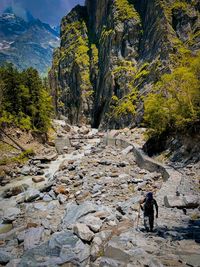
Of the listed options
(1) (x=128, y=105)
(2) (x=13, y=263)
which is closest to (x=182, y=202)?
(2) (x=13, y=263)

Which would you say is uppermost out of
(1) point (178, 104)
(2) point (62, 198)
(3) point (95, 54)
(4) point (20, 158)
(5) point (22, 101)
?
(3) point (95, 54)

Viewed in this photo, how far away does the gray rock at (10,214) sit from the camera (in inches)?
661

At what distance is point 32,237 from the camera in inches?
520

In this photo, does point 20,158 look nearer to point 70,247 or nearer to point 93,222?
point 93,222

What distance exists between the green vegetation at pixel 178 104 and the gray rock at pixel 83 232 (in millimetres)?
14690

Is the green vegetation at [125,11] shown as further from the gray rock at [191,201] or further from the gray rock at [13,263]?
the gray rock at [13,263]

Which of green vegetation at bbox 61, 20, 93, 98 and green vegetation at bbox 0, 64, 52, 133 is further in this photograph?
green vegetation at bbox 61, 20, 93, 98

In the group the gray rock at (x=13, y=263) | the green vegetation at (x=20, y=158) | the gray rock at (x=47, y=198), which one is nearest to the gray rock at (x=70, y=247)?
the gray rock at (x=13, y=263)

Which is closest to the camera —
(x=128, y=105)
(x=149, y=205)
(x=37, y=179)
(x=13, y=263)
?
(x=13, y=263)

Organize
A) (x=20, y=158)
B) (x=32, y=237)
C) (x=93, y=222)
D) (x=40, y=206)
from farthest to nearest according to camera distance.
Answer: (x=20, y=158) < (x=40, y=206) < (x=32, y=237) < (x=93, y=222)

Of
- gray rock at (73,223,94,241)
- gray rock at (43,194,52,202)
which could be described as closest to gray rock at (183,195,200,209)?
gray rock at (73,223,94,241)

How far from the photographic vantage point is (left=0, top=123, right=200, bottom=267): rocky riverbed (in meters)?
9.88

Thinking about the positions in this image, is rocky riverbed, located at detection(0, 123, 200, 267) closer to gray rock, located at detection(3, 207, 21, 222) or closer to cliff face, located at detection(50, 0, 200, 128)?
gray rock, located at detection(3, 207, 21, 222)

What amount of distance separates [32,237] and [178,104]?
61.1 ft
